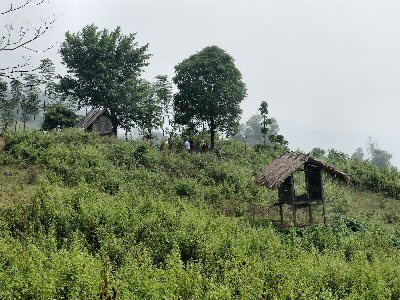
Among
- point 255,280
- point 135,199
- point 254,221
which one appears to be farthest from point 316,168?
point 255,280

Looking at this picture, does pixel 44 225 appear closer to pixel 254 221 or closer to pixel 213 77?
pixel 254 221

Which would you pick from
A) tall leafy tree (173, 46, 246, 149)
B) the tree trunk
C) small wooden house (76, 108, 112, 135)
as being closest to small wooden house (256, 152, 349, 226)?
tall leafy tree (173, 46, 246, 149)

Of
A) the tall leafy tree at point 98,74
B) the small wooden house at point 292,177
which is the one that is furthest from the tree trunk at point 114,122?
the small wooden house at point 292,177

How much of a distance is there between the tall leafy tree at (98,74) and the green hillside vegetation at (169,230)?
1299 cm

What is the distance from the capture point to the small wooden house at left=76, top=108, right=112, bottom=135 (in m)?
43.2

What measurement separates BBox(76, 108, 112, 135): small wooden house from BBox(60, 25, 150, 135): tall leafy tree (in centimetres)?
112

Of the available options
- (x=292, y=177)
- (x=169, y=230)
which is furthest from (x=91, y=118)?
(x=169, y=230)

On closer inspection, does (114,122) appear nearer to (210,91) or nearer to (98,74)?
(98,74)

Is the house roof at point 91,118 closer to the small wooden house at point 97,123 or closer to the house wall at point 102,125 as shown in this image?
the small wooden house at point 97,123

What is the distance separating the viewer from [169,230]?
16562 millimetres

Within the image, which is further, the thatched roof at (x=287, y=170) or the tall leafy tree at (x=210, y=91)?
the tall leafy tree at (x=210, y=91)

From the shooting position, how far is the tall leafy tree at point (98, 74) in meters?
45.8

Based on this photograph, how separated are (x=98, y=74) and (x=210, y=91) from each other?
609 inches

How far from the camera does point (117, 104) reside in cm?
4703
